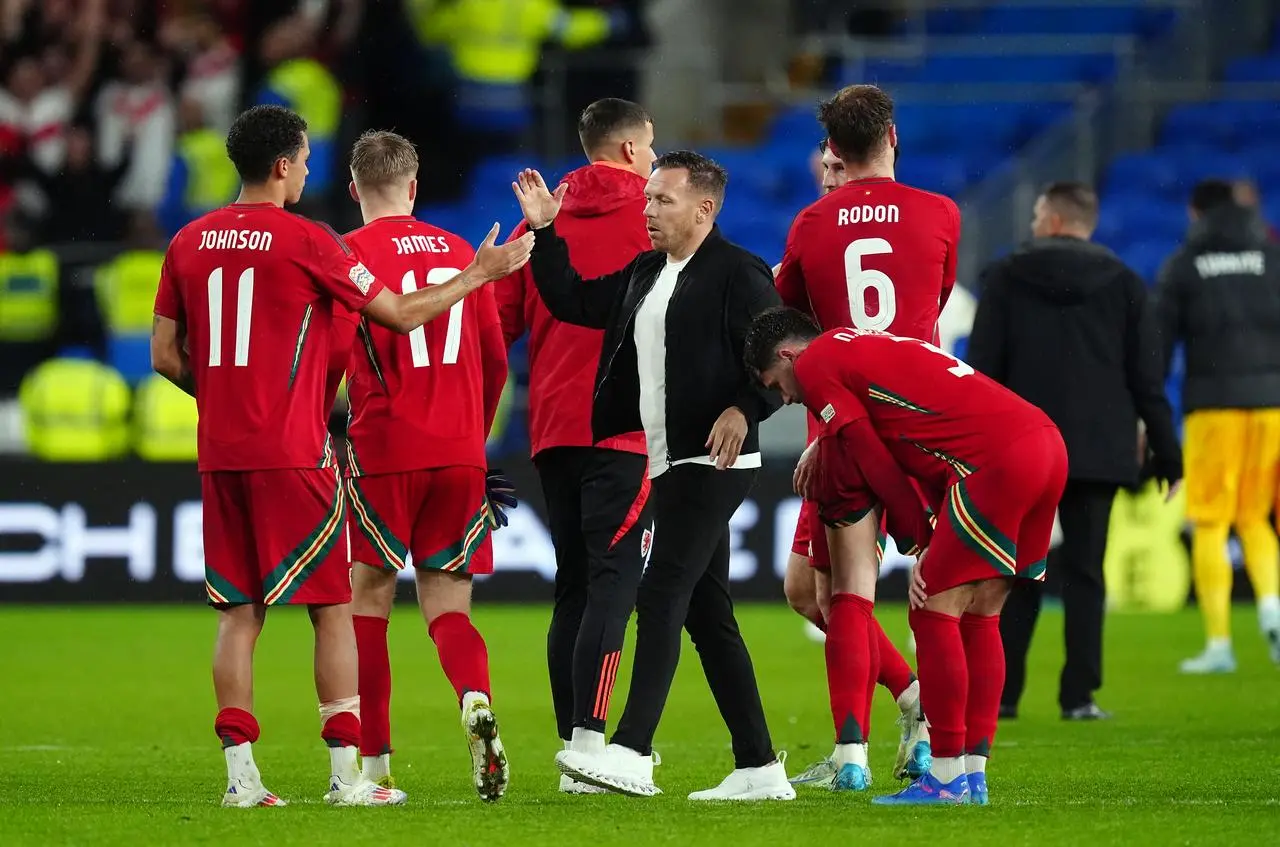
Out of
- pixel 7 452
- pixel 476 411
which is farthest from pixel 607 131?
pixel 7 452

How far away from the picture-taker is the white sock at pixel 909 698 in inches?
299

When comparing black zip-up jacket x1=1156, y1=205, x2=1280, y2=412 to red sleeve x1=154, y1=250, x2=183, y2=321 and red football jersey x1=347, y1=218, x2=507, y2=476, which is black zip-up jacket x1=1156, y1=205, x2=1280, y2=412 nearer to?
red football jersey x1=347, y1=218, x2=507, y2=476

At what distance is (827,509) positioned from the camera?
684 cm

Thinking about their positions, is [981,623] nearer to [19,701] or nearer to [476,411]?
[476,411]

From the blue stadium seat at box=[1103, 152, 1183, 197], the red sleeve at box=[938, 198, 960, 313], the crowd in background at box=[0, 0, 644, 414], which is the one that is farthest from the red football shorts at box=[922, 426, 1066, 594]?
the blue stadium seat at box=[1103, 152, 1183, 197]

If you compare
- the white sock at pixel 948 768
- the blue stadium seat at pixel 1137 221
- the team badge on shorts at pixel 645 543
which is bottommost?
the white sock at pixel 948 768

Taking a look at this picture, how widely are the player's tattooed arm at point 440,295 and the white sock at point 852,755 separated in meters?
1.89

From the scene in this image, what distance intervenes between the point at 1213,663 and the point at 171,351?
6732 mm

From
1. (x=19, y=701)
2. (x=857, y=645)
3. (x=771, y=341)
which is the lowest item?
(x=19, y=701)

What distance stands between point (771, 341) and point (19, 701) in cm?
544

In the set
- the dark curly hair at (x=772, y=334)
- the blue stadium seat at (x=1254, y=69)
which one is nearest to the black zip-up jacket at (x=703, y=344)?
the dark curly hair at (x=772, y=334)

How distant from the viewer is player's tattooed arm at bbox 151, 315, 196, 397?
678 centimetres

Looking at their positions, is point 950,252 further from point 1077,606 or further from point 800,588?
point 1077,606

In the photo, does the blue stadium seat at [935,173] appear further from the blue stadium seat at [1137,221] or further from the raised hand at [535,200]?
the raised hand at [535,200]
